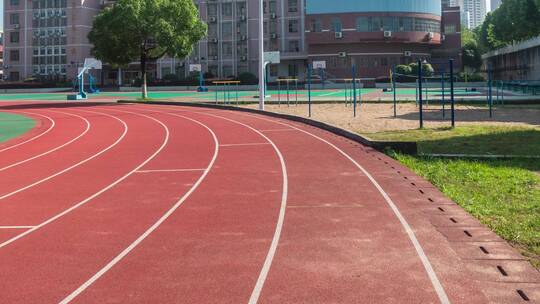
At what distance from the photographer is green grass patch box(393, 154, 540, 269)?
6.35 m

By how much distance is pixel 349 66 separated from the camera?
75500mm

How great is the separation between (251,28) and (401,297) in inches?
3109

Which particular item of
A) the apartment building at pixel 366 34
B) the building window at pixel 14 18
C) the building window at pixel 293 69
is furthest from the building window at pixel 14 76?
the apartment building at pixel 366 34

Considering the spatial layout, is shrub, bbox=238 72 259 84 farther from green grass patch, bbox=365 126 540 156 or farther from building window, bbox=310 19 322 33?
green grass patch, bbox=365 126 540 156

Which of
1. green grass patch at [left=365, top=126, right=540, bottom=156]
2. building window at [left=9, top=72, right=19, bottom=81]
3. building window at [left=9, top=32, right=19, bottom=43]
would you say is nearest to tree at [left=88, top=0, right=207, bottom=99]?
green grass patch at [left=365, top=126, right=540, bottom=156]

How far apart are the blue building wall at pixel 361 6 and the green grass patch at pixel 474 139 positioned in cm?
6061

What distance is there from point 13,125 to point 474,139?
1949 cm

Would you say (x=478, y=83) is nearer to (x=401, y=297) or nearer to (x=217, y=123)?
(x=217, y=123)

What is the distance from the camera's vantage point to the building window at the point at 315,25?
7538cm

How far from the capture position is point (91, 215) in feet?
26.2

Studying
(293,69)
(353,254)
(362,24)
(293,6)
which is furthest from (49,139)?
(293,6)

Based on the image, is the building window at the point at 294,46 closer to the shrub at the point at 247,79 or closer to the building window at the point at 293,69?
the building window at the point at 293,69

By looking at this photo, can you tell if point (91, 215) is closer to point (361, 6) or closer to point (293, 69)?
point (361, 6)

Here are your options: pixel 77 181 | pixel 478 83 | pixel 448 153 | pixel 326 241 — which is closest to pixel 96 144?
pixel 77 181
